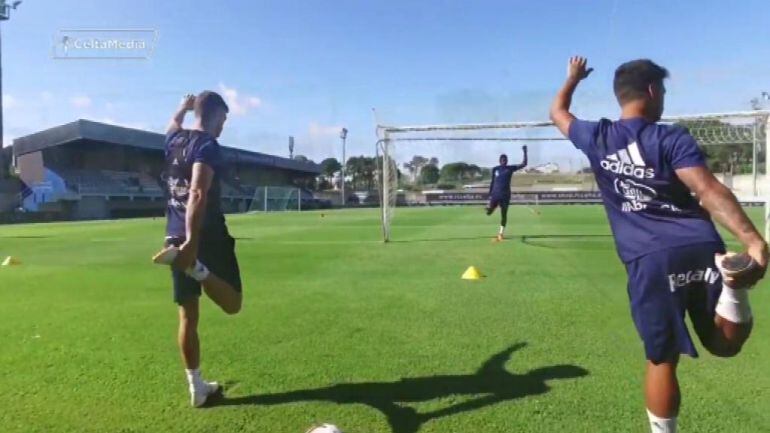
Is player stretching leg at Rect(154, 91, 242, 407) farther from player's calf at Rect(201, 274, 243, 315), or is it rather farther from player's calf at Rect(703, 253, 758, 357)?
player's calf at Rect(703, 253, 758, 357)

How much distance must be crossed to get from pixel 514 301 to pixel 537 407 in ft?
11.4

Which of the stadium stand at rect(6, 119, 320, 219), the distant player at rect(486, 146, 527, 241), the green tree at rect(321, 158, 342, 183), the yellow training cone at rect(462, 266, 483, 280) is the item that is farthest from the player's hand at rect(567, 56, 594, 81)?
the green tree at rect(321, 158, 342, 183)

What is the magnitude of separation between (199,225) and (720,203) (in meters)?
2.88

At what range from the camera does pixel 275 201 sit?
59531mm

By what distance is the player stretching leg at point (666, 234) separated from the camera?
277 cm

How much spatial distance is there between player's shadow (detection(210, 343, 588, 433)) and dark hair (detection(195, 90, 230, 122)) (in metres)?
1.89

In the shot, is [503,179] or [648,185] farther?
[503,179]

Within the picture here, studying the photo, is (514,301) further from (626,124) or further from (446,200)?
(446,200)

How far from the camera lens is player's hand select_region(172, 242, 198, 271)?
12.4 feet

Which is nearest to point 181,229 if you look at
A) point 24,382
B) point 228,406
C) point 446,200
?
point 228,406

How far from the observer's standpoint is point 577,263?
10.8 meters

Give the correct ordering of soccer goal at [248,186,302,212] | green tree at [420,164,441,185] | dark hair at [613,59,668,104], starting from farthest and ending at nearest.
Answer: green tree at [420,164,441,185] → soccer goal at [248,186,302,212] → dark hair at [613,59,668,104]

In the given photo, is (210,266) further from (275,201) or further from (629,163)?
(275,201)

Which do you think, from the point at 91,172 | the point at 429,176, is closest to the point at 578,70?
the point at 91,172
